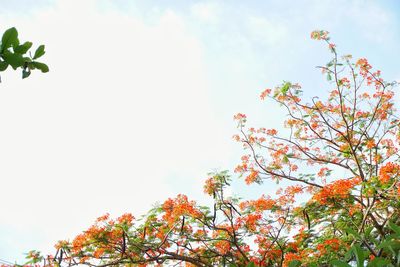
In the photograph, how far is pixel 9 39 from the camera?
4.78 feet

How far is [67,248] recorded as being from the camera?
5855 millimetres

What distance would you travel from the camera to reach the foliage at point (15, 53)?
1.46 m

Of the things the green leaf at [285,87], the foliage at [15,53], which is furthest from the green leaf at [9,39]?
the green leaf at [285,87]

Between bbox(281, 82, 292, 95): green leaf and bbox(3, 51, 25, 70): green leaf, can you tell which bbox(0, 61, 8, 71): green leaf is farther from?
bbox(281, 82, 292, 95): green leaf

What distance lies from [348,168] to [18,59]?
26.5 ft

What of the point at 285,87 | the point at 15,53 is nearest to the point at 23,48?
the point at 15,53

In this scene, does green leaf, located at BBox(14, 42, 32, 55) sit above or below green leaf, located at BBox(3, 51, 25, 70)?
above

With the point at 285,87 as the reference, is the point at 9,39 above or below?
below

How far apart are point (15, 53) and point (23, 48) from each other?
36 mm

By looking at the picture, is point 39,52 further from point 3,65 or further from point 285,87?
point 285,87

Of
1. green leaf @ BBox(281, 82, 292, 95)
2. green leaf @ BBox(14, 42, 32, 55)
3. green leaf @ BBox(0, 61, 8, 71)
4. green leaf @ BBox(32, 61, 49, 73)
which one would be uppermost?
green leaf @ BBox(281, 82, 292, 95)

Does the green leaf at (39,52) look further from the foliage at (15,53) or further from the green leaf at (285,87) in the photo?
the green leaf at (285,87)

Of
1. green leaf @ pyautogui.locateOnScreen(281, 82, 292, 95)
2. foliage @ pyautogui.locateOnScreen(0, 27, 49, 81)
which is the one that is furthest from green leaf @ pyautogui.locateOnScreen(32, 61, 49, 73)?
green leaf @ pyautogui.locateOnScreen(281, 82, 292, 95)

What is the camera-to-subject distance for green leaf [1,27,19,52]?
1.45 m
